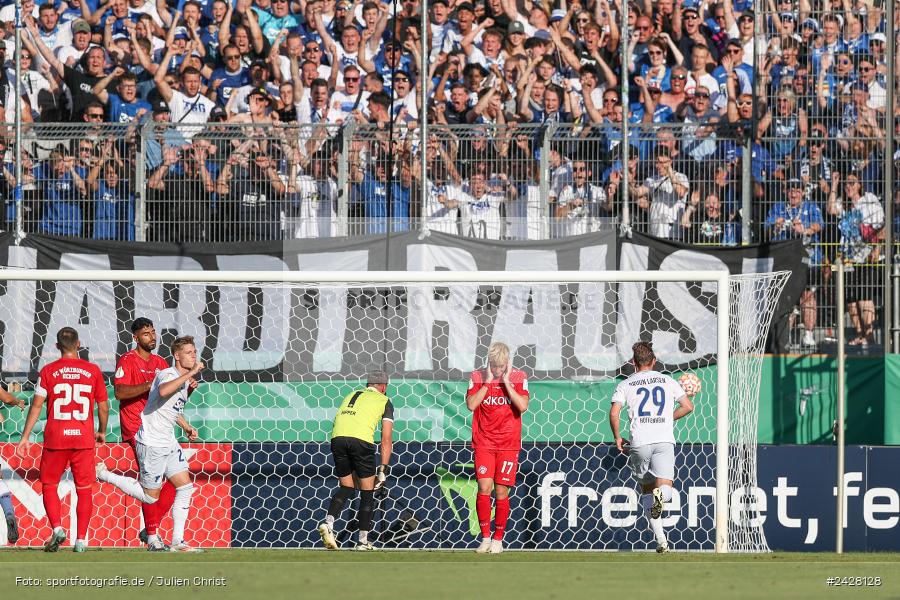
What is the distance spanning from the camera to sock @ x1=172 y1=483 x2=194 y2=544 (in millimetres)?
10266

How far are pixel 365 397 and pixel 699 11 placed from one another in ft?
21.0

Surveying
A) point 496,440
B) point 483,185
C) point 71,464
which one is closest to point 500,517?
point 496,440

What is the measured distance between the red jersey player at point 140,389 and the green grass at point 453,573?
429 millimetres

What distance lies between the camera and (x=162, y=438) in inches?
→ 406

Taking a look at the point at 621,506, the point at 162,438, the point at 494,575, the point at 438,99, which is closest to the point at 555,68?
the point at 438,99

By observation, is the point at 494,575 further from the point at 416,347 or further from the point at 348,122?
the point at 348,122

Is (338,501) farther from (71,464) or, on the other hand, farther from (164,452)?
(71,464)

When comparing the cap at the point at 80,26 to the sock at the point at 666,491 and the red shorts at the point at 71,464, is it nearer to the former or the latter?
the red shorts at the point at 71,464

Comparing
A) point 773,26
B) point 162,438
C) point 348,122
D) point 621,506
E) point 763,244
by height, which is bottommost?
point 621,506

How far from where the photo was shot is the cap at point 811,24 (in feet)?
43.3

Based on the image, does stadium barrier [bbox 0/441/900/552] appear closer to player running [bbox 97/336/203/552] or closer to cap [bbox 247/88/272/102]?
player running [bbox 97/336/203/552]

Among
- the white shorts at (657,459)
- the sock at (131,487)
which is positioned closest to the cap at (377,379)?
the sock at (131,487)

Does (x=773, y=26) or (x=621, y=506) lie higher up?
(x=773, y=26)

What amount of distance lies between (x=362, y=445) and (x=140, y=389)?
182 centimetres
